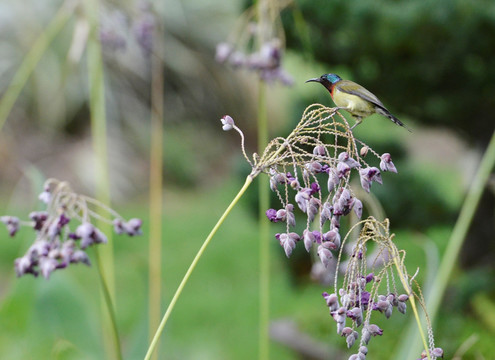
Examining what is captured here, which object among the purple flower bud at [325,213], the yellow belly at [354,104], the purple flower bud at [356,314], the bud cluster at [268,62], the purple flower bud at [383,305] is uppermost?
the bud cluster at [268,62]

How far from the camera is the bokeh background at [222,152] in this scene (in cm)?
151

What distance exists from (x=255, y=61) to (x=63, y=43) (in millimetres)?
4762

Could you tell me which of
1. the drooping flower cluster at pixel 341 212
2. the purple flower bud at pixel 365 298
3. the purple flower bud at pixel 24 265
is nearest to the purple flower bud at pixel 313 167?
the drooping flower cluster at pixel 341 212

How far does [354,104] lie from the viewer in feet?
1.69

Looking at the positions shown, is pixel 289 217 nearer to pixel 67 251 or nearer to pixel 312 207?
pixel 312 207

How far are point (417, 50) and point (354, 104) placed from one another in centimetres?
197

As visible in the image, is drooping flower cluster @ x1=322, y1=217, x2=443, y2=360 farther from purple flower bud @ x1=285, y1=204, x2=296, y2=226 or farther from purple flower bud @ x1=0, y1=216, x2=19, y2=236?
purple flower bud @ x1=0, y1=216, x2=19, y2=236

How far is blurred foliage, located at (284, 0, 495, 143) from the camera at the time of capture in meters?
2.17

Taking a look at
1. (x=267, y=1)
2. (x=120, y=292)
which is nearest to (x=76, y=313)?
(x=267, y=1)

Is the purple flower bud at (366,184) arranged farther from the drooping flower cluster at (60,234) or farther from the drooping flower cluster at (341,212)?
the drooping flower cluster at (60,234)

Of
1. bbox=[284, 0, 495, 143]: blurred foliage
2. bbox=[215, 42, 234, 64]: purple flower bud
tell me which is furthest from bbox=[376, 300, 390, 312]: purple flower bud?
bbox=[284, 0, 495, 143]: blurred foliage

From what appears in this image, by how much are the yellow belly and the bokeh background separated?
46 centimetres

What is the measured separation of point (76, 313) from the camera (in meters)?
1.36

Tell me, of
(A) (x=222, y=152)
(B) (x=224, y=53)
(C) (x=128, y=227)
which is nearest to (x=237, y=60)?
(B) (x=224, y=53)
